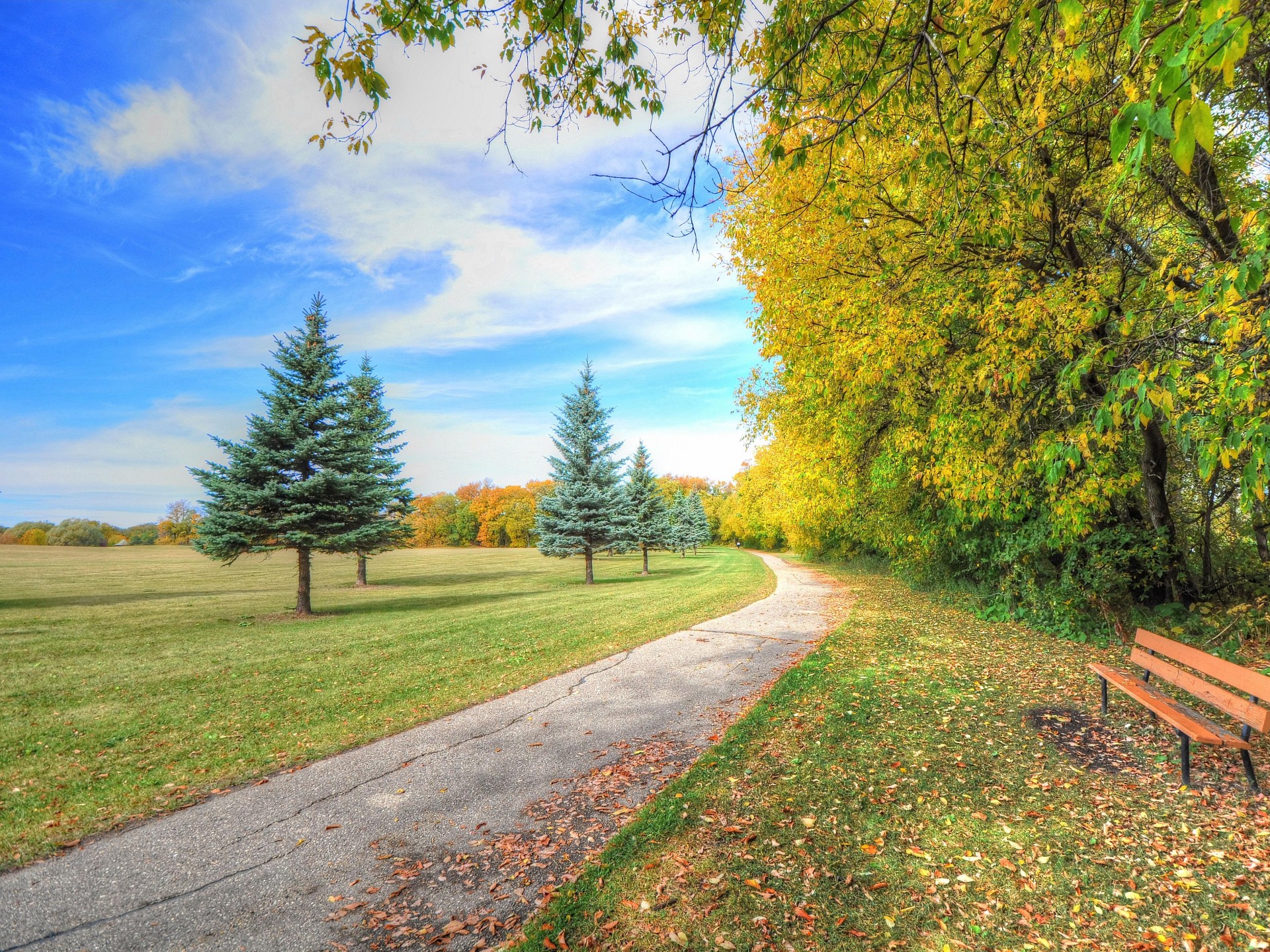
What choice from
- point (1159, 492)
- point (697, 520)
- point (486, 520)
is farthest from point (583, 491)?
point (486, 520)

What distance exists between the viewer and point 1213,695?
13.5 ft

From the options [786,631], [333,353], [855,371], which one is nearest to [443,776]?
[786,631]

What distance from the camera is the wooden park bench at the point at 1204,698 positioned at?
12.1ft

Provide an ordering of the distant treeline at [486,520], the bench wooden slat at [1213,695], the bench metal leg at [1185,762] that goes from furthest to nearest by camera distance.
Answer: the distant treeline at [486,520] → the bench metal leg at [1185,762] → the bench wooden slat at [1213,695]

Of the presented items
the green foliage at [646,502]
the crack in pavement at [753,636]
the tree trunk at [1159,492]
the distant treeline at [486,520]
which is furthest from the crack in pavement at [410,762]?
the distant treeline at [486,520]

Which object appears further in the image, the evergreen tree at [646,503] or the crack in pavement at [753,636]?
the evergreen tree at [646,503]

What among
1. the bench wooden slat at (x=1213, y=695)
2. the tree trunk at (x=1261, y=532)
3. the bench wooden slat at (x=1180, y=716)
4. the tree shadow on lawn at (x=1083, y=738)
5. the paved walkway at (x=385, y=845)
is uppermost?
the tree trunk at (x=1261, y=532)

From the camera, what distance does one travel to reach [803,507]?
14688mm

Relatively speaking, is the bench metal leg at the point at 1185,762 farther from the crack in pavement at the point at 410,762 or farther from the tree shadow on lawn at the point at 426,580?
the tree shadow on lawn at the point at 426,580

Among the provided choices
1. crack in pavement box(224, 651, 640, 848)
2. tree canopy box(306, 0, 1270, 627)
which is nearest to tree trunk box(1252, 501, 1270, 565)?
tree canopy box(306, 0, 1270, 627)

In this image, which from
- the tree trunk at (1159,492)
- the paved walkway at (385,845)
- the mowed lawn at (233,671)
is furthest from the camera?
the tree trunk at (1159,492)

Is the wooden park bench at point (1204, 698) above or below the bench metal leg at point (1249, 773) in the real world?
above

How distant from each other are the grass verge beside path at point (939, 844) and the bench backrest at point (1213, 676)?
1.83 feet

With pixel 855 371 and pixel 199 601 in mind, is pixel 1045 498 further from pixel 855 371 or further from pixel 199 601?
pixel 199 601
